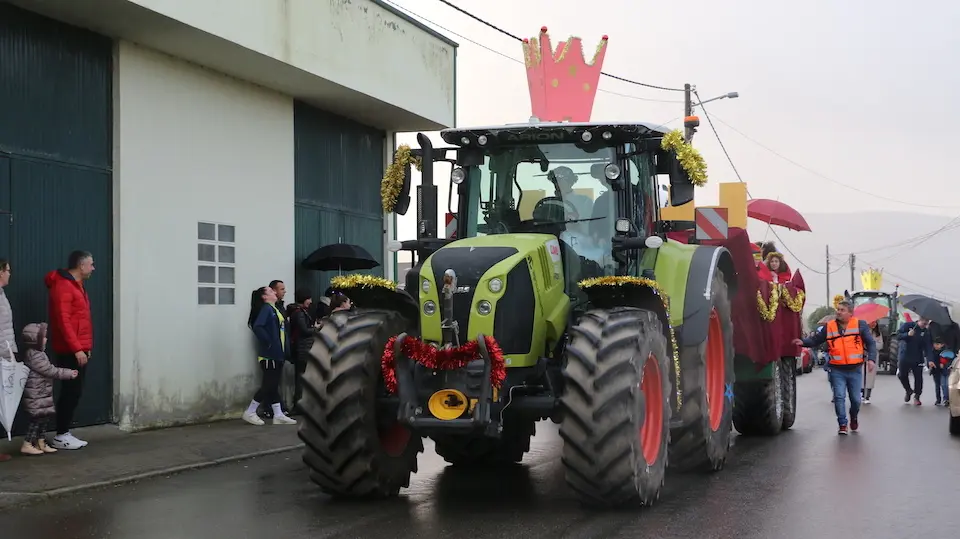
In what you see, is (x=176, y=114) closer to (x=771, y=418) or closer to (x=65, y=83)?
(x=65, y=83)

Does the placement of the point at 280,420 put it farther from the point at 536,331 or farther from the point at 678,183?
the point at 678,183

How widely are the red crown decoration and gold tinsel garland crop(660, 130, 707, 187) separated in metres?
2.79

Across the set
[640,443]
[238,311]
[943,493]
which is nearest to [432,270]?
[640,443]

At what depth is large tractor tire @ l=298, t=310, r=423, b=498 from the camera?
8484 mm

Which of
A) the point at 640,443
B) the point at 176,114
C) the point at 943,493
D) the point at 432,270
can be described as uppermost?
the point at 176,114

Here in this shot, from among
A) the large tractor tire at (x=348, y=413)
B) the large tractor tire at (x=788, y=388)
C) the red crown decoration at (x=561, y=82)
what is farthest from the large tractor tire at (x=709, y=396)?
the large tractor tire at (x=788, y=388)


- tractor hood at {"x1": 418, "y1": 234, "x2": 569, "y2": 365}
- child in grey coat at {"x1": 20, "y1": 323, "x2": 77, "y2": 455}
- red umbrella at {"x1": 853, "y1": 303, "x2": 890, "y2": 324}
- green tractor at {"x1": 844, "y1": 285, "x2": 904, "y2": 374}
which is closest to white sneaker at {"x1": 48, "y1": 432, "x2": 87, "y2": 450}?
child in grey coat at {"x1": 20, "y1": 323, "x2": 77, "y2": 455}

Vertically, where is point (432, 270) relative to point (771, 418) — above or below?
above

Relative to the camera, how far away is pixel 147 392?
45.3ft

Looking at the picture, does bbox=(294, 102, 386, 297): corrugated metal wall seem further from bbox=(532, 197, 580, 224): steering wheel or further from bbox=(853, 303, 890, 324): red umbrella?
bbox=(853, 303, 890, 324): red umbrella

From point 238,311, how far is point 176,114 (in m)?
2.89

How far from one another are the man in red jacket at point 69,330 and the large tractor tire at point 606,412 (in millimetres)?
5700

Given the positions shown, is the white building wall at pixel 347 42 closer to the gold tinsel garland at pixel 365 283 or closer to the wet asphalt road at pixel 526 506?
the gold tinsel garland at pixel 365 283

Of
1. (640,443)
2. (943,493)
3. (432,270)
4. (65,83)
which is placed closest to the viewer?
(640,443)
